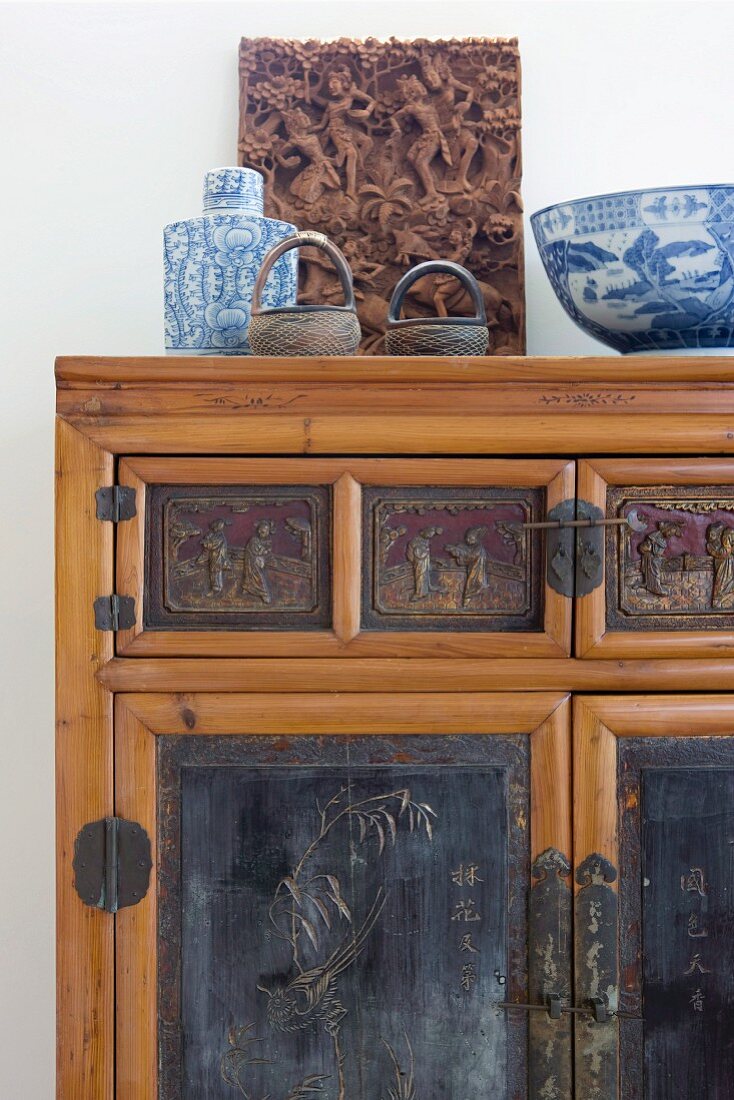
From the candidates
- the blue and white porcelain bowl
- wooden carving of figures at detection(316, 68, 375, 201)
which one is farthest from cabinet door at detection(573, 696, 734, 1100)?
wooden carving of figures at detection(316, 68, 375, 201)

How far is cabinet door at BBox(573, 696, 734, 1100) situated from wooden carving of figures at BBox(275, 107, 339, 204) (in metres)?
0.96

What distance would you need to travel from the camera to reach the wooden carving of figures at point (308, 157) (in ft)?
5.32

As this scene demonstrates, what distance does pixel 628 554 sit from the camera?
120cm


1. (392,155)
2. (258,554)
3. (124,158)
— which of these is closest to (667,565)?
(258,554)

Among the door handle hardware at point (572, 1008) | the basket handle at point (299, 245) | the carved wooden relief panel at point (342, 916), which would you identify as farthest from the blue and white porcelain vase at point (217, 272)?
the door handle hardware at point (572, 1008)

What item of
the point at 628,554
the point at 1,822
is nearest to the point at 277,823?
the point at 628,554

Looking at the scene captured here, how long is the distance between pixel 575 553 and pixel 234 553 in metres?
0.41

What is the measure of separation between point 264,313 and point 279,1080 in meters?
0.94

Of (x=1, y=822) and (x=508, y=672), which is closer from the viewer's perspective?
(x=508, y=672)

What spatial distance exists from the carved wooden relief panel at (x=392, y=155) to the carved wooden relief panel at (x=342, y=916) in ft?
2.45

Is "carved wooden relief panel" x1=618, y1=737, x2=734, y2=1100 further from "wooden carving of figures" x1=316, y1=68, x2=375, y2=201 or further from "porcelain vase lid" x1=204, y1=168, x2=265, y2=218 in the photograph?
"wooden carving of figures" x1=316, y1=68, x2=375, y2=201

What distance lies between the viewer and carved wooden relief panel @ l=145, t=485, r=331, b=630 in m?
1.18

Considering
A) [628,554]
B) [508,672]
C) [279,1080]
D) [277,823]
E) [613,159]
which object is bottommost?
[279,1080]

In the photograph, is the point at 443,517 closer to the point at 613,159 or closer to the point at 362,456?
the point at 362,456
